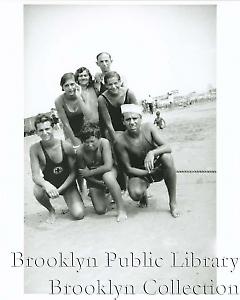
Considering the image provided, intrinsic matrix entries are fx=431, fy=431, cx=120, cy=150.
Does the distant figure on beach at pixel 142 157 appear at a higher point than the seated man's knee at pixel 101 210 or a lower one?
higher

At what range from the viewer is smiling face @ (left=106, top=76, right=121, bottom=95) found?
226cm

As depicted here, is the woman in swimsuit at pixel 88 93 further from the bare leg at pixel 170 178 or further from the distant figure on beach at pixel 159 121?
the bare leg at pixel 170 178

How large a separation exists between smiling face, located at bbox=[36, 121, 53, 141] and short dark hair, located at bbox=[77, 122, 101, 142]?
156 mm

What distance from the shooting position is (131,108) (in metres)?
2.22

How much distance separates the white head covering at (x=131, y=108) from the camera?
7.30 feet

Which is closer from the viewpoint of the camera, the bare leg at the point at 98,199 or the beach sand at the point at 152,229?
the beach sand at the point at 152,229

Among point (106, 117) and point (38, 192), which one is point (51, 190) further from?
point (106, 117)

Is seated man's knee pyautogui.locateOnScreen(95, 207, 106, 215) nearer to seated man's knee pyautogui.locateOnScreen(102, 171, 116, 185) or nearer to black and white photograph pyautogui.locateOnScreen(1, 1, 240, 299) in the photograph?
black and white photograph pyautogui.locateOnScreen(1, 1, 240, 299)

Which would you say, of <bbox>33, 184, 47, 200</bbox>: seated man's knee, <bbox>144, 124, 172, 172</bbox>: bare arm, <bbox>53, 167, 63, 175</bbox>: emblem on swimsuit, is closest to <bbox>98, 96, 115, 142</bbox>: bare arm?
<bbox>144, 124, 172, 172</bbox>: bare arm

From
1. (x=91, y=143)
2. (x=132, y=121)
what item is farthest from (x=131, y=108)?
(x=91, y=143)

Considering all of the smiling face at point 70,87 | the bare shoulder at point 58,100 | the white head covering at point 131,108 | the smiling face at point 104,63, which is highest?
the smiling face at point 104,63

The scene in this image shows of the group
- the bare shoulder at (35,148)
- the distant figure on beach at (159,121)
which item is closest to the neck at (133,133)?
the distant figure on beach at (159,121)

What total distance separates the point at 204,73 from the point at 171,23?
32 cm

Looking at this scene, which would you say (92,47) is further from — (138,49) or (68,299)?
(68,299)
